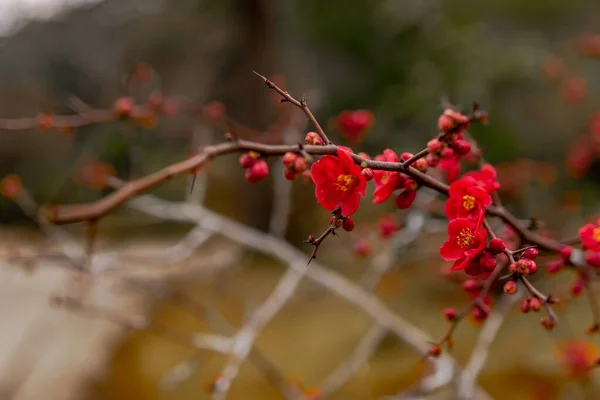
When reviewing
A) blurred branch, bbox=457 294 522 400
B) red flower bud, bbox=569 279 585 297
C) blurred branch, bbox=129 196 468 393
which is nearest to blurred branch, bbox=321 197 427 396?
blurred branch, bbox=129 196 468 393

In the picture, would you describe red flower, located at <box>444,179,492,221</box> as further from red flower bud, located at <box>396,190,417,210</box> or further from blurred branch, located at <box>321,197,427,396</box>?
blurred branch, located at <box>321,197,427,396</box>

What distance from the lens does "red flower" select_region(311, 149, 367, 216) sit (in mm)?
310

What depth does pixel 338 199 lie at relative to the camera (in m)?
0.33

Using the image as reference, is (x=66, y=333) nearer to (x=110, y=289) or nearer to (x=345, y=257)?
(x=110, y=289)

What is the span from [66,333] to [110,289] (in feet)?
1.03

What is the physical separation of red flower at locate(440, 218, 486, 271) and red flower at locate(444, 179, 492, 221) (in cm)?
1

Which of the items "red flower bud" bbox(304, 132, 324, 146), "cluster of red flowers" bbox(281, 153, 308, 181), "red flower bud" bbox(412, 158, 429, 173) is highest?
"red flower bud" bbox(412, 158, 429, 173)

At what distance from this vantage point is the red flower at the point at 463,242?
0.31 meters

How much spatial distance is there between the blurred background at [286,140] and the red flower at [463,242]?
0.41 m

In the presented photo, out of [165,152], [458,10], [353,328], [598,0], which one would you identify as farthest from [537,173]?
[598,0]

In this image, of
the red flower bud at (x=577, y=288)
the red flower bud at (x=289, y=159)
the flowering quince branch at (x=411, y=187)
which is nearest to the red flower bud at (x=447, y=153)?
the flowering quince branch at (x=411, y=187)

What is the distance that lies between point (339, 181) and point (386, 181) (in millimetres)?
49

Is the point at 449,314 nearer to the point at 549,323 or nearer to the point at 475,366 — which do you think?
the point at 549,323

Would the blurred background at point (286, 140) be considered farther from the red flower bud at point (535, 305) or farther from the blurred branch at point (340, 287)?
the red flower bud at point (535, 305)
